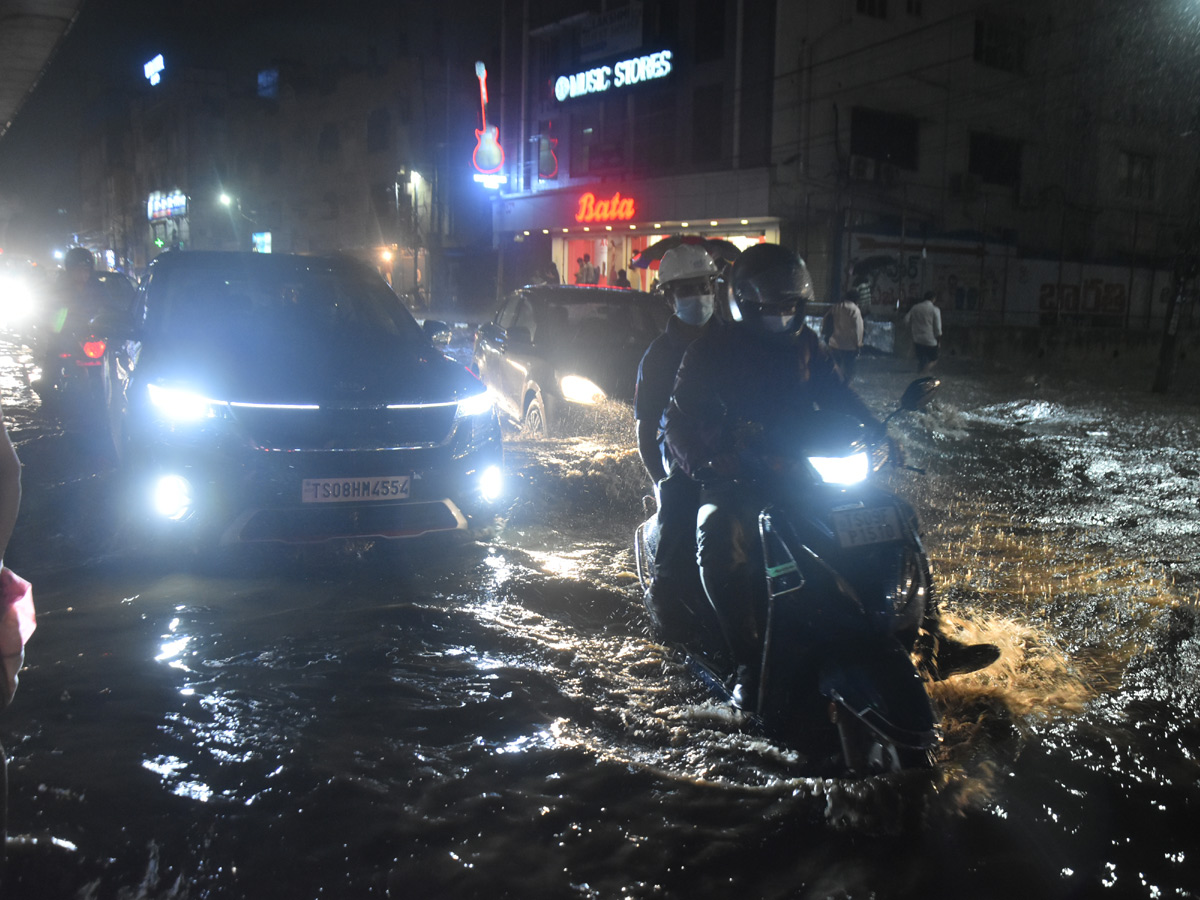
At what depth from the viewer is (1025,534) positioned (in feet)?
21.5

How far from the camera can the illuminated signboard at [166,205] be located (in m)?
55.3

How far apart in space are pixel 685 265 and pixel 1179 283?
16.4m

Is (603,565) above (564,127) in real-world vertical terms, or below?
below

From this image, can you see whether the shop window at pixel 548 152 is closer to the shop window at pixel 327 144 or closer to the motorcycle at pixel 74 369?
the shop window at pixel 327 144

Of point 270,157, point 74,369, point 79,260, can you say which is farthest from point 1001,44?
point 270,157

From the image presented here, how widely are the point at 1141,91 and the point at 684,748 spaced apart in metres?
38.3

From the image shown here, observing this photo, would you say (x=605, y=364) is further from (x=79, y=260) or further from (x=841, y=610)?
(x=79, y=260)

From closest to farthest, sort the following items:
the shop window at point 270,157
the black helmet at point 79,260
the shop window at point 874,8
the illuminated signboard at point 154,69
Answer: the black helmet at point 79,260 < the shop window at point 874,8 < the shop window at point 270,157 < the illuminated signboard at point 154,69

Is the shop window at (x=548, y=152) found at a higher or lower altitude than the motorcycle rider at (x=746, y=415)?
higher

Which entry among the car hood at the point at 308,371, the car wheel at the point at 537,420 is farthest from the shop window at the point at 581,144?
the car hood at the point at 308,371

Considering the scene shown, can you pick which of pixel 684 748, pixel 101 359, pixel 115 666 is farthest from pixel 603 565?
pixel 101 359

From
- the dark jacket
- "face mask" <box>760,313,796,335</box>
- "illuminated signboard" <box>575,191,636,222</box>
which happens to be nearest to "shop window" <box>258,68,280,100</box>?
"illuminated signboard" <box>575,191,636,222</box>

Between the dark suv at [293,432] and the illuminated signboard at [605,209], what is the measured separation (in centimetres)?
2338

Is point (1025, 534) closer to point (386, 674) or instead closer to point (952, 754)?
point (952, 754)
